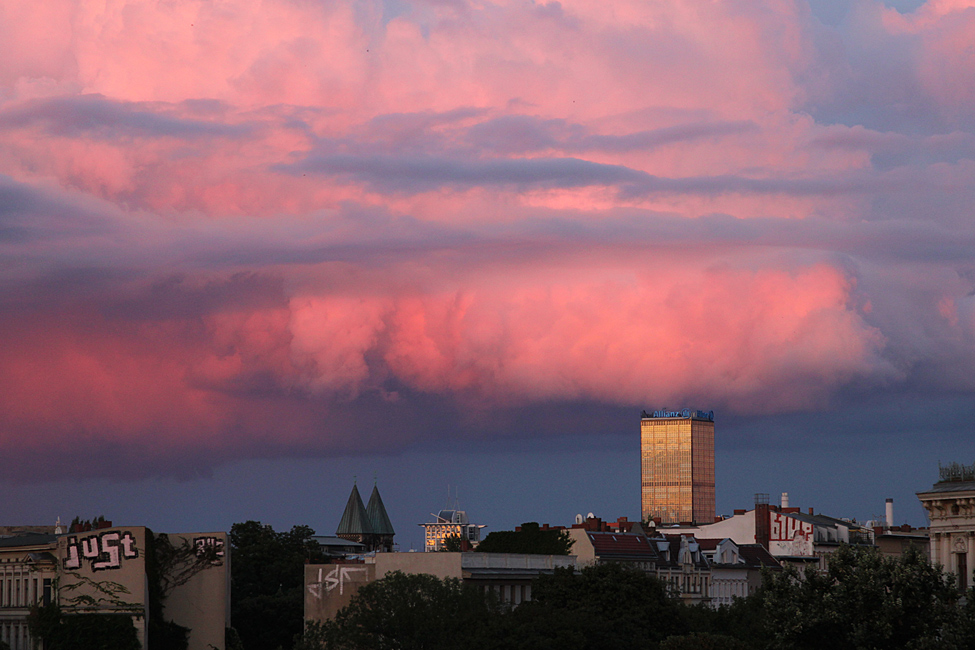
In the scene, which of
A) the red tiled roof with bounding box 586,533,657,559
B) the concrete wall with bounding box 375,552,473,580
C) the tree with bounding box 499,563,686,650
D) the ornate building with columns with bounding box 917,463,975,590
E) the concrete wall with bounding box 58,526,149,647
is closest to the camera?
the ornate building with columns with bounding box 917,463,975,590

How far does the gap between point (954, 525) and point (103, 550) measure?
61352 mm

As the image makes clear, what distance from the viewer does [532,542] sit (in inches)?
5182

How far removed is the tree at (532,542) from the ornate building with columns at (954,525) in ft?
224

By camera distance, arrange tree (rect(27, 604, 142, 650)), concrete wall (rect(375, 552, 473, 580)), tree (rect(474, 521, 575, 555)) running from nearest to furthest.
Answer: tree (rect(27, 604, 142, 650))
concrete wall (rect(375, 552, 473, 580))
tree (rect(474, 521, 575, 555))

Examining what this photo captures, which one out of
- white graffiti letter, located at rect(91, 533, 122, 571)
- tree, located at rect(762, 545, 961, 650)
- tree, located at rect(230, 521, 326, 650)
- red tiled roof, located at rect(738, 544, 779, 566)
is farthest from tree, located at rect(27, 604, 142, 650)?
red tiled roof, located at rect(738, 544, 779, 566)

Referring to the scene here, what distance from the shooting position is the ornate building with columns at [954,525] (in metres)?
61.2

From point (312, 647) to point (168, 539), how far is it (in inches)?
946

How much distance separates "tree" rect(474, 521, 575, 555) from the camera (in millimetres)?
130125

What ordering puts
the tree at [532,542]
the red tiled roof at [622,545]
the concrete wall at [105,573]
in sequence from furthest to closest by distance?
the red tiled roof at [622,545], the tree at [532,542], the concrete wall at [105,573]

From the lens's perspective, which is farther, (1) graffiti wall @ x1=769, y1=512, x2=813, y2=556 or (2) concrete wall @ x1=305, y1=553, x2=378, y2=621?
(1) graffiti wall @ x1=769, y1=512, x2=813, y2=556

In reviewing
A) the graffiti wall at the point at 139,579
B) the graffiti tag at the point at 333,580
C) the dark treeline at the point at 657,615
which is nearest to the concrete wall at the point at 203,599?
the graffiti wall at the point at 139,579

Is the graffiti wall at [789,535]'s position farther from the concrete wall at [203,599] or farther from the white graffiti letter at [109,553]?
the white graffiti letter at [109,553]

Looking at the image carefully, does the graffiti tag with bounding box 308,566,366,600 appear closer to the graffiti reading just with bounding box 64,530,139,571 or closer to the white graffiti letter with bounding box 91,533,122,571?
the graffiti reading just with bounding box 64,530,139,571

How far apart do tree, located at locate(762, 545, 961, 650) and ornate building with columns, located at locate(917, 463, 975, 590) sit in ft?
11.8
